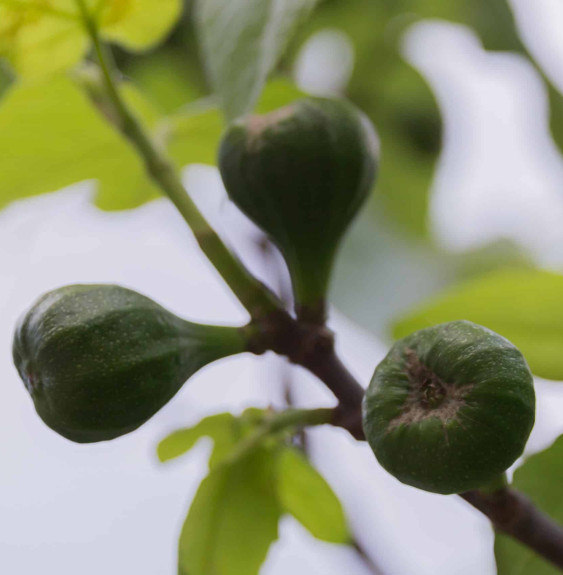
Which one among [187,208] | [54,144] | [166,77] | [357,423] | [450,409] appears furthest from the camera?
[166,77]

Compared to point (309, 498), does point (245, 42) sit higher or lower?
higher

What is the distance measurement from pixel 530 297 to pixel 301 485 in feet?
1.14

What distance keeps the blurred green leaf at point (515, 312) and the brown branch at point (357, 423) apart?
152 mm

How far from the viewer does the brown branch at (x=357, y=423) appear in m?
0.72

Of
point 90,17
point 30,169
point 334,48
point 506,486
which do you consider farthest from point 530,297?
point 334,48

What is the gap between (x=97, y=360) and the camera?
71cm

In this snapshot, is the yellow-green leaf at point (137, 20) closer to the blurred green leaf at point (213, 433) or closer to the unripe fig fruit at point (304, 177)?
the unripe fig fruit at point (304, 177)

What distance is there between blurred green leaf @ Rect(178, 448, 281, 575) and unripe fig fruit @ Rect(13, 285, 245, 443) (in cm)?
19

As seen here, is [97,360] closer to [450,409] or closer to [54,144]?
[450,409]

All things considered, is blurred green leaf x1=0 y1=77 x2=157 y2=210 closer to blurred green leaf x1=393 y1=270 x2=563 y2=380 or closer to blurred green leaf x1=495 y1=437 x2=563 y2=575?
blurred green leaf x1=393 y1=270 x2=563 y2=380

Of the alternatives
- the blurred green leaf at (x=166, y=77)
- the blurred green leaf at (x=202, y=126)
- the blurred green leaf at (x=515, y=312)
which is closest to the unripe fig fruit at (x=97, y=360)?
the blurred green leaf at (x=515, y=312)

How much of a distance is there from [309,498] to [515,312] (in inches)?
13.0

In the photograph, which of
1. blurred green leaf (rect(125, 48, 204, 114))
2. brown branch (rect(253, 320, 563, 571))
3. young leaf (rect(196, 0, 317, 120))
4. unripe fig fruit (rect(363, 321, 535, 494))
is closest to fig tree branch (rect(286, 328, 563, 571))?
brown branch (rect(253, 320, 563, 571))

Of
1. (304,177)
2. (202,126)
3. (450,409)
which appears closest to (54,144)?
(202,126)
